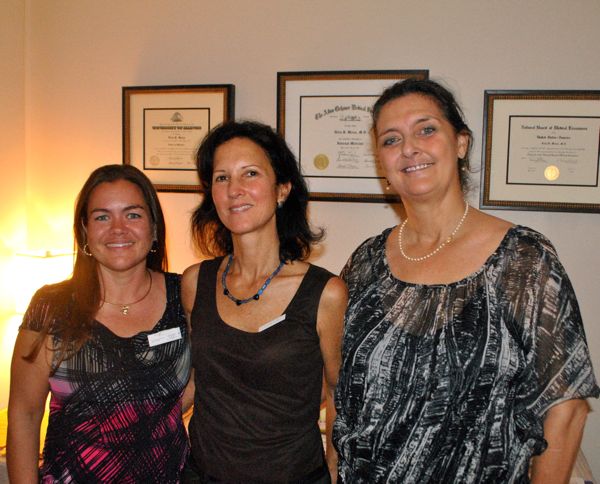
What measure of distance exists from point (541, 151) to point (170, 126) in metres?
1.79

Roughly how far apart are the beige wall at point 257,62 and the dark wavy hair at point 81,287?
1098mm

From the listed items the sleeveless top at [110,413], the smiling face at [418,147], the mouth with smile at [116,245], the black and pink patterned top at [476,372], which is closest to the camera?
the black and pink patterned top at [476,372]

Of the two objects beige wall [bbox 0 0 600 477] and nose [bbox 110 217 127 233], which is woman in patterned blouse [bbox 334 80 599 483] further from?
beige wall [bbox 0 0 600 477]

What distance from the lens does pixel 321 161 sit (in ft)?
9.12

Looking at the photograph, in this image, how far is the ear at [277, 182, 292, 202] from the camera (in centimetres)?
186

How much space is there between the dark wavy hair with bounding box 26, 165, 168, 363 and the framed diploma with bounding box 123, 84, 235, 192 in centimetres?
103

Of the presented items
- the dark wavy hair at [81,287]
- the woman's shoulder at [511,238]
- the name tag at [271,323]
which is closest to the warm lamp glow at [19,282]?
the dark wavy hair at [81,287]

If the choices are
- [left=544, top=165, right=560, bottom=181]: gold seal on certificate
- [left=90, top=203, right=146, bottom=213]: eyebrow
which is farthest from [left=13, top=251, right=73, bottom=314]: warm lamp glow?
[left=544, top=165, right=560, bottom=181]: gold seal on certificate

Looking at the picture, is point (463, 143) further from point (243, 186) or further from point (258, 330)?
point (258, 330)

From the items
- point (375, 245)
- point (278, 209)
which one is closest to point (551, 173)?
point (375, 245)

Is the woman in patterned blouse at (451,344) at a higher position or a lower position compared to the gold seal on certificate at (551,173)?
lower

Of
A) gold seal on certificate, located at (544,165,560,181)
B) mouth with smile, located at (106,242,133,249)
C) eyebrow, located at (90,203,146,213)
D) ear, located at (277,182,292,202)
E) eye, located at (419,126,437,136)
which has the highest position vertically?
eye, located at (419,126,437,136)

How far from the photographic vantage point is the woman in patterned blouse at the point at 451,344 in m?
1.37

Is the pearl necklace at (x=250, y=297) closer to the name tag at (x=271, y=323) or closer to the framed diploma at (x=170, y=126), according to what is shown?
the name tag at (x=271, y=323)
